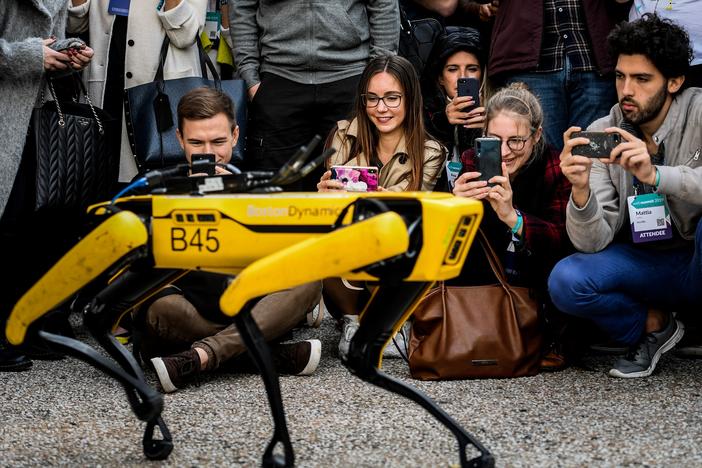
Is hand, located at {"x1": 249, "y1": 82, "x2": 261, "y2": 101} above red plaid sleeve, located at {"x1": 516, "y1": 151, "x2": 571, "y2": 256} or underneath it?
above

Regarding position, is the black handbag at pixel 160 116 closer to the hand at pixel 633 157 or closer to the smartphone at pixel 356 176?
the smartphone at pixel 356 176

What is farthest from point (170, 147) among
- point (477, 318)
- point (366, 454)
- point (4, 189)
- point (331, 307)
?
point (366, 454)

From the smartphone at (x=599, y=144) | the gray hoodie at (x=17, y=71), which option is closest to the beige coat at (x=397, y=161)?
the smartphone at (x=599, y=144)

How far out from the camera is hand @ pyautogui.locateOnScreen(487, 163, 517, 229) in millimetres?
3342

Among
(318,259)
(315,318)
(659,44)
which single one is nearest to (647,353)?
(659,44)

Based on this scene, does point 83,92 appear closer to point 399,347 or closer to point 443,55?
point 443,55

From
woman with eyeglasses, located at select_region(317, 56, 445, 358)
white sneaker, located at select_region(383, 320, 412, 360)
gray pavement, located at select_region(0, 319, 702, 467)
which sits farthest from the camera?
woman with eyeglasses, located at select_region(317, 56, 445, 358)

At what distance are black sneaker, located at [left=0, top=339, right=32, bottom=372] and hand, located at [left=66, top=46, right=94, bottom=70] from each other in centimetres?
125

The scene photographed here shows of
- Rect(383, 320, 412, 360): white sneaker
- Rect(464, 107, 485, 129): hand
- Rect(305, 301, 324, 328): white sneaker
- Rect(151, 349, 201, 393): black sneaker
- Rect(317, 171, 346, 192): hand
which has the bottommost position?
Rect(305, 301, 324, 328): white sneaker

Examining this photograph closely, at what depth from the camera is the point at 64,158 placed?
4078 mm

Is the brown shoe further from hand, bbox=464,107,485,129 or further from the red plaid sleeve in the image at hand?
hand, bbox=464,107,485,129

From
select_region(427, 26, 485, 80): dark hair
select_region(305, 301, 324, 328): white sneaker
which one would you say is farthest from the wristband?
select_region(305, 301, 324, 328): white sneaker

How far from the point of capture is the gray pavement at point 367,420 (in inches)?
106

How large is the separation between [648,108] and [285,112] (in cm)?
168
